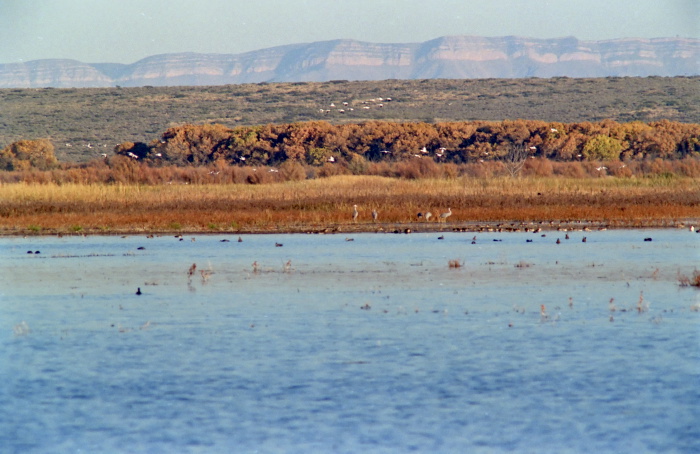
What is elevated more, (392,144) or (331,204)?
(392,144)

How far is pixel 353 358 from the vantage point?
11.2 m

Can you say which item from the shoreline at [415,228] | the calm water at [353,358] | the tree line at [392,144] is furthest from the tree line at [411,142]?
the calm water at [353,358]

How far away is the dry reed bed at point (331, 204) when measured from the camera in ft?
102

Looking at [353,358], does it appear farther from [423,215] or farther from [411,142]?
[411,142]

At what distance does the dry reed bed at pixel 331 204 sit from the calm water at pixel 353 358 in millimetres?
10894

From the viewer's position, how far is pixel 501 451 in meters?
7.99


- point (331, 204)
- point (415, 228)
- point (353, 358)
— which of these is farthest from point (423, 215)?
point (353, 358)

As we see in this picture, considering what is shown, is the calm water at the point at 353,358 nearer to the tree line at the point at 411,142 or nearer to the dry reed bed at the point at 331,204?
the dry reed bed at the point at 331,204

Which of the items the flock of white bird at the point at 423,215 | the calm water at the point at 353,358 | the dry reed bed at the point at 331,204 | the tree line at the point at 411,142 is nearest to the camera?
the calm water at the point at 353,358

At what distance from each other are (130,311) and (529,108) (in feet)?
262

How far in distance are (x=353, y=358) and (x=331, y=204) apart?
23687 mm

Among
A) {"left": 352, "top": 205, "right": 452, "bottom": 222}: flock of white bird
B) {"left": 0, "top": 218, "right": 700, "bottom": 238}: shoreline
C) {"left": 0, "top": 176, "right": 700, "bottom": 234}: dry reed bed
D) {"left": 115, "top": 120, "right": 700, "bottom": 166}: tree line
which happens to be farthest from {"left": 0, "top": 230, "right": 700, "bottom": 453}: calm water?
{"left": 115, "top": 120, "right": 700, "bottom": 166}: tree line

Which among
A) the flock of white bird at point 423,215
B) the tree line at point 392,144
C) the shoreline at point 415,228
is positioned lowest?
the shoreline at point 415,228

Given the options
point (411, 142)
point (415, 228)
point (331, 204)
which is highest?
point (411, 142)
